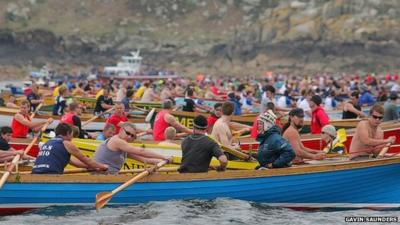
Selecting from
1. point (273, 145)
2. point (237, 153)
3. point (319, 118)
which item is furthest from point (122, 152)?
point (319, 118)

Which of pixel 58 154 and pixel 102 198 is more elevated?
pixel 58 154

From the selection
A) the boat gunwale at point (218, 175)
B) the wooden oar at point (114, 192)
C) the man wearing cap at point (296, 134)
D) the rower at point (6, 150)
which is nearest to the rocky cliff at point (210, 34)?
the rower at point (6, 150)

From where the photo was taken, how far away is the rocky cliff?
99.4m

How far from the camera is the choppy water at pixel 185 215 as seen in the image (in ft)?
50.7

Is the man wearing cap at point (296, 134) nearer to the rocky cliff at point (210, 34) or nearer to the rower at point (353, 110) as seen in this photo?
the rower at point (353, 110)

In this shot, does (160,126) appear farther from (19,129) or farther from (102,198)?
(102,198)

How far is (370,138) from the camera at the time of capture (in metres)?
17.2

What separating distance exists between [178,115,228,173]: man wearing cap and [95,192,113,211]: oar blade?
5.60 feet

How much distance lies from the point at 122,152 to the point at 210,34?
101m

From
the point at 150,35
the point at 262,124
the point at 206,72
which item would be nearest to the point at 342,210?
the point at 262,124

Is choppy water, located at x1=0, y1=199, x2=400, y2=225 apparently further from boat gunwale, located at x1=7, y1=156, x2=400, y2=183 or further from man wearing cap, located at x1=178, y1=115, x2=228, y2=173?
man wearing cap, located at x1=178, y1=115, x2=228, y2=173

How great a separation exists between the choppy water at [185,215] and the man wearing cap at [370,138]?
1245 mm

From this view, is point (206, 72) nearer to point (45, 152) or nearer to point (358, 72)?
point (358, 72)

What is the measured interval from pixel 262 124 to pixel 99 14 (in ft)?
354
